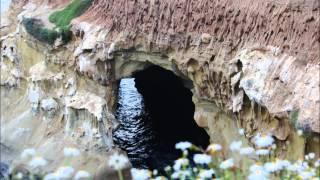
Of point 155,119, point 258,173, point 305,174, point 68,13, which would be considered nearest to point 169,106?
point 155,119

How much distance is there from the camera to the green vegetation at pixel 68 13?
72.7ft

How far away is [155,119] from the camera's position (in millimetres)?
26672

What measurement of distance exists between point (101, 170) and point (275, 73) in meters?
7.42

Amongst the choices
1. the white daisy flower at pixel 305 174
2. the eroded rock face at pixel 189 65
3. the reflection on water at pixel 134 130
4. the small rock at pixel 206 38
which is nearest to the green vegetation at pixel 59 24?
the eroded rock face at pixel 189 65

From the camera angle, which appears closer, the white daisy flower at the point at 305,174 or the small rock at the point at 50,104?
the white daisy flower at the point at 305,174

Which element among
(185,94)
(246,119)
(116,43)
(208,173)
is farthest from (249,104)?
(185,94)

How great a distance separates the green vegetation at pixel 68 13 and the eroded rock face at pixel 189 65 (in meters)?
0.41

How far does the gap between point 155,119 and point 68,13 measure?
6780 mm

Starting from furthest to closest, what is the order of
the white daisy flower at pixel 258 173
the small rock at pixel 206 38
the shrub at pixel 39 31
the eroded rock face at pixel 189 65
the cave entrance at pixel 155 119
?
the cave entrance at pixel 155 119
the shrub at pixel 39 31
the small rock at pixel 206 38
the eroded rock face at pixel 189 65
the white daisy flower at pixel 258 173

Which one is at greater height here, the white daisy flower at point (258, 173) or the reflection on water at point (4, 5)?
the reflection on water at point (4, 5)

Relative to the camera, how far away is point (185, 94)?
27.1 meters

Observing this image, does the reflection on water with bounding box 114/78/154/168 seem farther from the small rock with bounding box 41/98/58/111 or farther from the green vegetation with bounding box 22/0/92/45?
the green vegetation with bounding box 22/0/92/45

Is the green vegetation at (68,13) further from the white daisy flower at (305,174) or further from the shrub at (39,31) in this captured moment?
the white daisy flower at (305,174)

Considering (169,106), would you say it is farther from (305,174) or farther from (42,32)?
(305,174)
